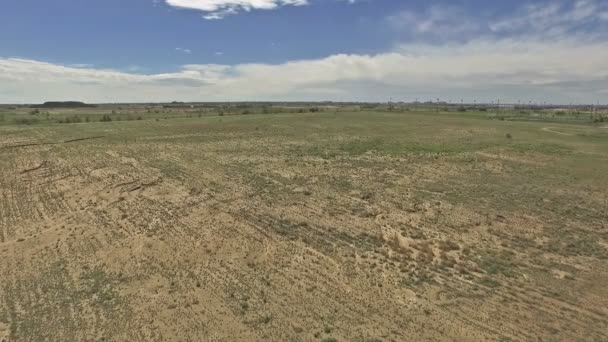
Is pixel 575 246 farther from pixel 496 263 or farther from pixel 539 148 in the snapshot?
pixel 539 148

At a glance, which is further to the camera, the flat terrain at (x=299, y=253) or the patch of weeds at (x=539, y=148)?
the patch of weeds at (x=539, y=148)

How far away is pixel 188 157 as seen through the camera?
79.0 ft

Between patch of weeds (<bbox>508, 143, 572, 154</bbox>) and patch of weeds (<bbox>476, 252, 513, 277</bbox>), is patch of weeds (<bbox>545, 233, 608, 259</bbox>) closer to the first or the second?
patch of weeds (<bbox>476, 252, 513, 277</bbox>)

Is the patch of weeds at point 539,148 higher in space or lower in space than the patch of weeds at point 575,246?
higher

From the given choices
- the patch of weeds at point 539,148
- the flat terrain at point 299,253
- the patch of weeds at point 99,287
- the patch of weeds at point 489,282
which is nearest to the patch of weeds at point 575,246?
the flat terrain at point 299,253

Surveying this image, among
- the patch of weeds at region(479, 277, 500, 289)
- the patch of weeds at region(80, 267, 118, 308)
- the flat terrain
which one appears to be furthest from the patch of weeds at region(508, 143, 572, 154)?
the patch of weeds at region(80, 267, 118, 308)

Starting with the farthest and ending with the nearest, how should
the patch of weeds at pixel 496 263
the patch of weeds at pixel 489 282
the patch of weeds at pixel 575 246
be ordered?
the patch of weeds at pixel 575 246 < the patch of weeds at pixel 496 263 < the patch of weeds at pixel 489 282

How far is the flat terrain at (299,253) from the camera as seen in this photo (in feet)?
24.2

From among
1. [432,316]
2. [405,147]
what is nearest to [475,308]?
[432,316]

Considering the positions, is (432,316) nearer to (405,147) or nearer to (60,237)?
(60,237)

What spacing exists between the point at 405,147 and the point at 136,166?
61.8 ft

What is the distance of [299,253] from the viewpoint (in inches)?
407

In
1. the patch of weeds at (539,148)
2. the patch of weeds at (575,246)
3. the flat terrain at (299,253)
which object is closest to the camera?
the flat terrain at (299,253)

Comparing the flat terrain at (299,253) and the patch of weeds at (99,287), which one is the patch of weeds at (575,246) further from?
the patch of weeds at (99,287)
